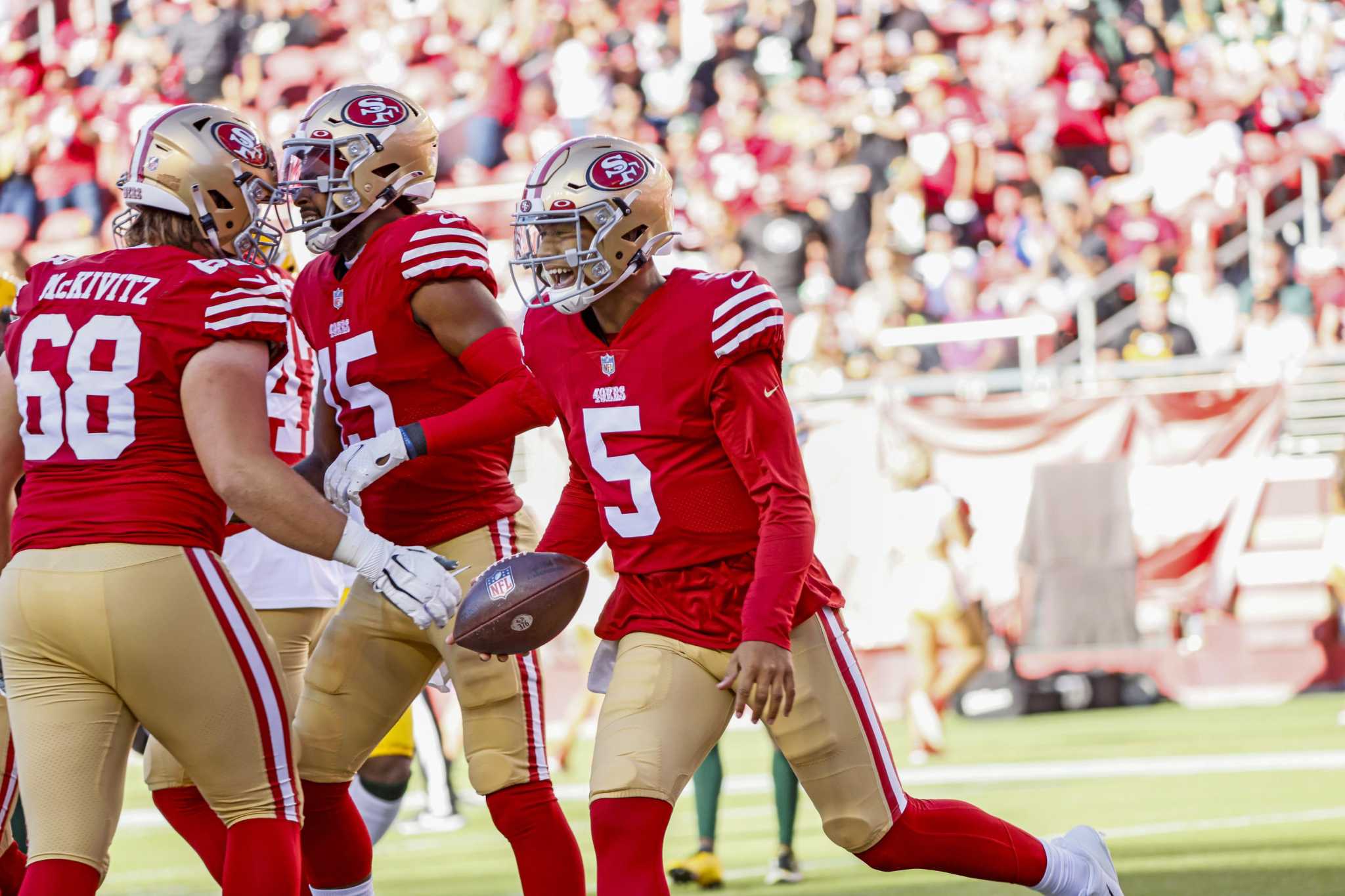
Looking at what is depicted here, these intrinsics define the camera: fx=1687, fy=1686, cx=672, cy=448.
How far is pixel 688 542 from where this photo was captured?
3.31 meters

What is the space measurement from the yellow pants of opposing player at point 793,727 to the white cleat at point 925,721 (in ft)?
16.3

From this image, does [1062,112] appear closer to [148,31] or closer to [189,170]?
[148,31]

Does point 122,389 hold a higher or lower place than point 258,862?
higher

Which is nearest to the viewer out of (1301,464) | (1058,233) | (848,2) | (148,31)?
(1301,464)

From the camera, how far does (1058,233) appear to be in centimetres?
1154

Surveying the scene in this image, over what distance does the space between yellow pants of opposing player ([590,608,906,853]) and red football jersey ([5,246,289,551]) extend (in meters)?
0.88

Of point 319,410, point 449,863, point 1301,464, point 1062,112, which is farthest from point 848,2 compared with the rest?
point 319,410

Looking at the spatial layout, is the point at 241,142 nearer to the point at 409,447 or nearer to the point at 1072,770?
the point at 409,447

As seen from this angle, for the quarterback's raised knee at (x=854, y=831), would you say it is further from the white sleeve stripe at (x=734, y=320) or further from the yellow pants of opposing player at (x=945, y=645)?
the yellow pants of opposing player at (x=945, y=645)

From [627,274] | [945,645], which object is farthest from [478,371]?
[945,645]

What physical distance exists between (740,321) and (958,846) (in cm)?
115

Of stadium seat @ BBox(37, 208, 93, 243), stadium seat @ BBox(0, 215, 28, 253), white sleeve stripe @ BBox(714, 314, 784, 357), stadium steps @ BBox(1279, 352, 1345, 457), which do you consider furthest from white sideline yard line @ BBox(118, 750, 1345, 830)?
stadium seat @ BBox(0, 215, 28, 253)

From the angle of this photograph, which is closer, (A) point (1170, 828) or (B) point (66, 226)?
(A) point (1170, 828)

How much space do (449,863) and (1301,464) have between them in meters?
5.63
